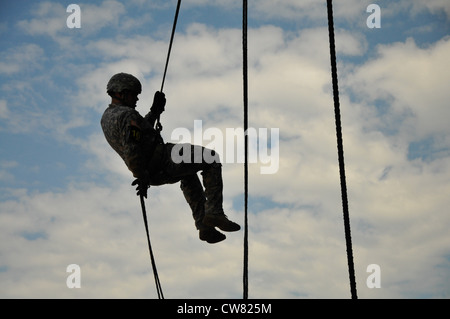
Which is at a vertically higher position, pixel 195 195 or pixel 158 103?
pixel 158 103

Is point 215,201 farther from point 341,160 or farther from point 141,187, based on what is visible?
point 341,160

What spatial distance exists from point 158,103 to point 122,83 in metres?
0.53

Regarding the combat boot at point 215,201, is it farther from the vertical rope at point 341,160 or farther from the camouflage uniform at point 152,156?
the vertical rope at point 341,160

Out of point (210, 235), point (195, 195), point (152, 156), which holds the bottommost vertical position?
point (210, 235)

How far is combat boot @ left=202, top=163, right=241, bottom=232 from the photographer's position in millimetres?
9148

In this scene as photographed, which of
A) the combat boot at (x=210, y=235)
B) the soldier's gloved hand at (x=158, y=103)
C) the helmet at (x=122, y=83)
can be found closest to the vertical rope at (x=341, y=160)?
the combat boot at (x=210, y=235)

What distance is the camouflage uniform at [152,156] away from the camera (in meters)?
9.09

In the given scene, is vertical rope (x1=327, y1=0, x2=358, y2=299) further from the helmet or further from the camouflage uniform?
the helmet

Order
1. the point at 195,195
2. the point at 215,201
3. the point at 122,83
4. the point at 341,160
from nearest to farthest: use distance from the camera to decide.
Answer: the point at 341,160
the point at 215,201
the point at 122,83
the point at 195,195

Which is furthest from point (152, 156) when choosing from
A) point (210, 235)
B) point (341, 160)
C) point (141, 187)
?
point (341, 160)

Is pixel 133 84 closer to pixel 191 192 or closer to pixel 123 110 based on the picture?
pixel 123 110

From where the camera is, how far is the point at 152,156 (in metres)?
9.30

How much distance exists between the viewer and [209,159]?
944 centimetres
